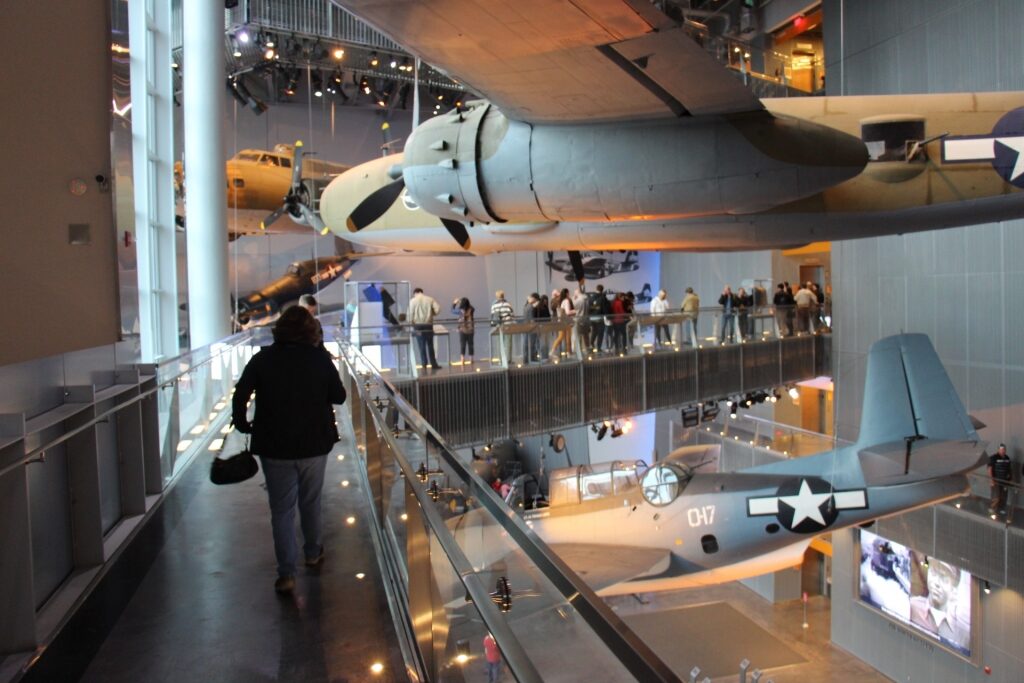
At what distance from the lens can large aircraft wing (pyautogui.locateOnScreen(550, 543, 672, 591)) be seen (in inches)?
457

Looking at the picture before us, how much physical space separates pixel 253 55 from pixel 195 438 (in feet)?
44.0

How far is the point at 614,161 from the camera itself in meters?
7.06

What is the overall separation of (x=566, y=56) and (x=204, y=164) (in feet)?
31.0

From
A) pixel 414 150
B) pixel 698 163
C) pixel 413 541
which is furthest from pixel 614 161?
pixel 413 541

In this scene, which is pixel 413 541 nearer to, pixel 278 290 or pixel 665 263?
pixel 278 290

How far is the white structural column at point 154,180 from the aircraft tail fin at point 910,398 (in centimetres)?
1153

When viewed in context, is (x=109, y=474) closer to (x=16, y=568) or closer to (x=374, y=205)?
(x=16, y=568)

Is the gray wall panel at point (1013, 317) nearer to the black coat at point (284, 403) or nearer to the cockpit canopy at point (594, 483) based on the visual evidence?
the cockpit canopy at point (594, 483)

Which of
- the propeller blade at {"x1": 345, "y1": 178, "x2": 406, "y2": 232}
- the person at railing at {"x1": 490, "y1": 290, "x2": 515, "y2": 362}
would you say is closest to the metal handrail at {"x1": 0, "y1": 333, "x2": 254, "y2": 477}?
the propeller blade at {"x1": 345, "y1": 178, "x2": 406, "y2": 232}

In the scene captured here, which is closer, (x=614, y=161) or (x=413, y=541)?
(x=413, y=541)

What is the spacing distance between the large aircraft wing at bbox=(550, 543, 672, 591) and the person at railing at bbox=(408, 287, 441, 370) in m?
3.75

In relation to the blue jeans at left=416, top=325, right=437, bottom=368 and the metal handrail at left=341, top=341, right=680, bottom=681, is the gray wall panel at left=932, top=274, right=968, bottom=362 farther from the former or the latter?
the metal handrail at left=341, top=341, right=680, bottom=681

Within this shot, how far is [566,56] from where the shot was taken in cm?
578

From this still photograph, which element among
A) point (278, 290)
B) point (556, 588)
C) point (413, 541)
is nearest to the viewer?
point (556, 588)
